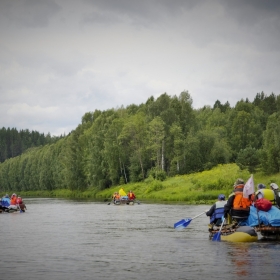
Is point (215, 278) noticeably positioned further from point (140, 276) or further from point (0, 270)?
point (0, 270)

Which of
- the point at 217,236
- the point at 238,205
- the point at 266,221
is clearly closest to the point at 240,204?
the point at 238,205

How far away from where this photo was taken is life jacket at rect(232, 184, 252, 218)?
74.5 feet

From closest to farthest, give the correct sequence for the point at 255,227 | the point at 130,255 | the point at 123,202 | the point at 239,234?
the point at 130,255, the point at 239,234, the point at 255,227, the point at 123,202

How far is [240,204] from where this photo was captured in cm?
2281

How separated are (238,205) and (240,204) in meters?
0.10

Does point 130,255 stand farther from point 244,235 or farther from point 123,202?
point 123,202

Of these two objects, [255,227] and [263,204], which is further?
[255,227]

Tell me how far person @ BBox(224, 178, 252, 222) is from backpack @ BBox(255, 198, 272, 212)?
1.09ft

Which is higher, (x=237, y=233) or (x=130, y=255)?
(x=237, y=233)

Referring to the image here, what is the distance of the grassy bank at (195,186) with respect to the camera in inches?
2408

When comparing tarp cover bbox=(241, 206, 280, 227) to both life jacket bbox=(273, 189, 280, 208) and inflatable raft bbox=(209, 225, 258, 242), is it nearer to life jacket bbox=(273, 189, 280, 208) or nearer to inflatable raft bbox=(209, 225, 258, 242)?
inflatable raft bbox=(209, 225, 258, 242)

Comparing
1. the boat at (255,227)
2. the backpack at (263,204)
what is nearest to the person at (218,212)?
the boat at (255,227)

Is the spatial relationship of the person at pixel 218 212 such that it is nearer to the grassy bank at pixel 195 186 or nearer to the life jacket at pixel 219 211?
the life jacket at pixel 219 211

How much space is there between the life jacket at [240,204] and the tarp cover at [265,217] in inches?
13.3
